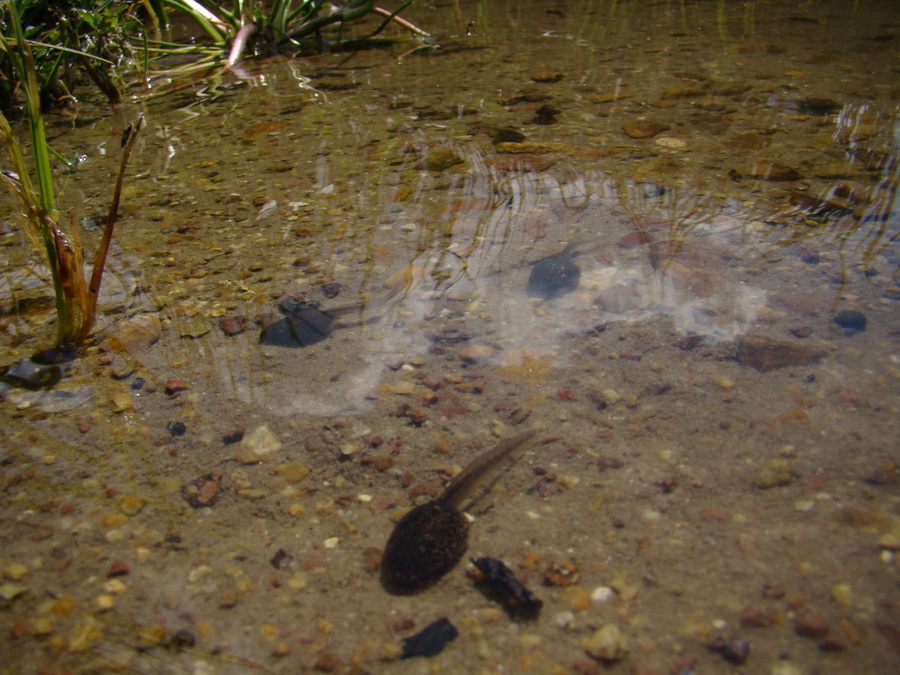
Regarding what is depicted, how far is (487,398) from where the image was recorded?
1879 millimetres

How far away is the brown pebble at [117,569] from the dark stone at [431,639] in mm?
632

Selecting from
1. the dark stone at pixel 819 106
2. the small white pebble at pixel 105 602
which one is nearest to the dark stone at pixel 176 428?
the small white pebble at pixel 105 602

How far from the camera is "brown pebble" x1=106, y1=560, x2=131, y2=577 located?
4.72 feet

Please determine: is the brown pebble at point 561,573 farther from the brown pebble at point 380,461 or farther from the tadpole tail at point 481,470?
the brown pebble at point 380,461

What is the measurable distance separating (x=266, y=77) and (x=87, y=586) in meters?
4.29

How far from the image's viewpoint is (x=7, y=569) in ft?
4.74

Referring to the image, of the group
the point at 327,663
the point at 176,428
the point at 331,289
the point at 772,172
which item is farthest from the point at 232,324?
the point at 772,172

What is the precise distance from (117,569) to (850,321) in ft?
6.73

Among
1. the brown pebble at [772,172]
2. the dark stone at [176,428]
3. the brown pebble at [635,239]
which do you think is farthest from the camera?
the brown pebble at [772,172]

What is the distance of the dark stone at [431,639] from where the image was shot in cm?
128

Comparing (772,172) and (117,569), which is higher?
(772,172)

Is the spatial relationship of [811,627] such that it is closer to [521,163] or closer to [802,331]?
[802,331]

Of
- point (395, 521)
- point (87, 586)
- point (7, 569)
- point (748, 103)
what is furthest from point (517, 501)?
point (748, 103)

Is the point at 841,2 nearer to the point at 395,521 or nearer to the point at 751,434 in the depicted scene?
the point at 751,434
